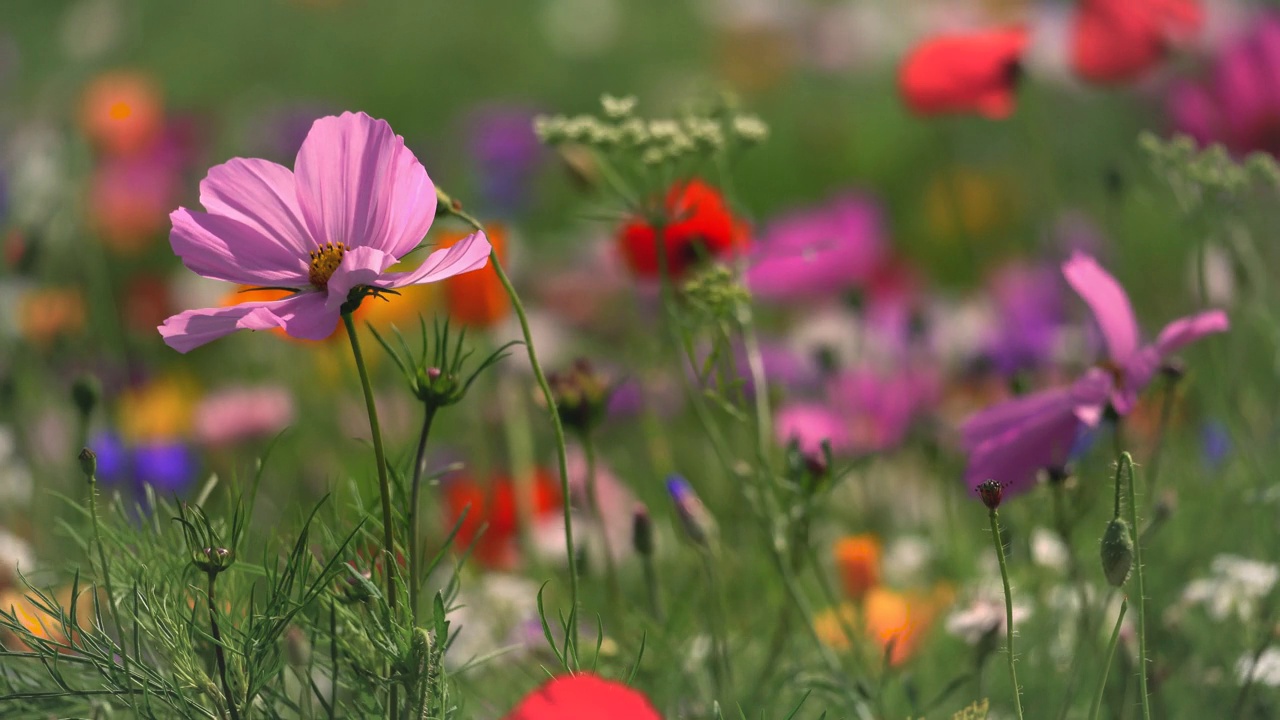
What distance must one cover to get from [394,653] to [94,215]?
2.16 m

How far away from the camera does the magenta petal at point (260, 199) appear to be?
678mm

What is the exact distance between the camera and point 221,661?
2.16ft

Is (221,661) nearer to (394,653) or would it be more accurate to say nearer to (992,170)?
(394,653)

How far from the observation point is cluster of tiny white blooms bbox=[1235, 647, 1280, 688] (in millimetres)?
835

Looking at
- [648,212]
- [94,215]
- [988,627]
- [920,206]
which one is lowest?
[920,206]

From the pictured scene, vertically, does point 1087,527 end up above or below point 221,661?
below

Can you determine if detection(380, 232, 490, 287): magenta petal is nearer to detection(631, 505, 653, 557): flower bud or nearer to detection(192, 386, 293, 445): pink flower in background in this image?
detection(631, 505, 653, 557): flower bud

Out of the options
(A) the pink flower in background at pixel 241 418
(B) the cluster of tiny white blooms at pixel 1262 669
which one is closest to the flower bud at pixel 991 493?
(B) the cluster of tiny white blooms at pixel 1262 669

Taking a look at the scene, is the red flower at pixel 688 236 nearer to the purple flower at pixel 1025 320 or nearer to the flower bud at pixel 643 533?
the flower bud at pixel 643 533

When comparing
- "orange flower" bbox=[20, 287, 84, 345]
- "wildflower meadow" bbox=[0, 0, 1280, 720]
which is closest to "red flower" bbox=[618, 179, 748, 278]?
"wildflower meadow" bbox=[0, 0, 1280, 720]

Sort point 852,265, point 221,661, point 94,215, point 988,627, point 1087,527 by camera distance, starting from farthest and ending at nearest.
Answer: point 94,215 < point 852,265 < point 1087,527 < point 988,627 < point 221,661

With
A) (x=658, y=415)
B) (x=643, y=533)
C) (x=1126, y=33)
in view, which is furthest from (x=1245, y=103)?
(x=643, y=533)

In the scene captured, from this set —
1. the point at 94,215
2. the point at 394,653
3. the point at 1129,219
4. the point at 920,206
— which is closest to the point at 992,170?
the point at 920,206

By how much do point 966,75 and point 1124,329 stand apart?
0.49m
